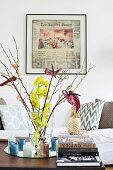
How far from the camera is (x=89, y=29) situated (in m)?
4.14

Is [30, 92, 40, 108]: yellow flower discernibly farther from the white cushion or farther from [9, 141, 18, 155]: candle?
the white cushion

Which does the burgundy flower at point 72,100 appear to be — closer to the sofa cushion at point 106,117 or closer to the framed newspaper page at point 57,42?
the sofa cushion at point 106,117

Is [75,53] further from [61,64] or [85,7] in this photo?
[85,7]

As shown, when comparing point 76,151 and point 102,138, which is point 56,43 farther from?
point 76,151

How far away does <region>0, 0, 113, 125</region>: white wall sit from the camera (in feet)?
13.6

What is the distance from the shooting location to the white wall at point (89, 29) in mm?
4137

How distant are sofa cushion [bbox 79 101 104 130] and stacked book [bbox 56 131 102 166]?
1.83m

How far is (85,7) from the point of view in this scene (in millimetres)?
4141

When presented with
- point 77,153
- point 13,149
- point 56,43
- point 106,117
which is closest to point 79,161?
point 77,153

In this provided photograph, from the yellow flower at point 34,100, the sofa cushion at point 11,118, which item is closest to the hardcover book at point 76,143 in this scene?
the yellow flower at point 34,100

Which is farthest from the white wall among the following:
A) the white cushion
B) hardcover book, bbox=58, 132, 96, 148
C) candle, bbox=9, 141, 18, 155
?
hardcover book, bbox=58, 132, 96, 148

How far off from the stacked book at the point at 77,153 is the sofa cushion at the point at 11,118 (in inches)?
70.0

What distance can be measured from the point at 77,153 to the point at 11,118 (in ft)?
6.36

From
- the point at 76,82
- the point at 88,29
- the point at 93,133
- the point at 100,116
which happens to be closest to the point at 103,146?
the point at 93,133
